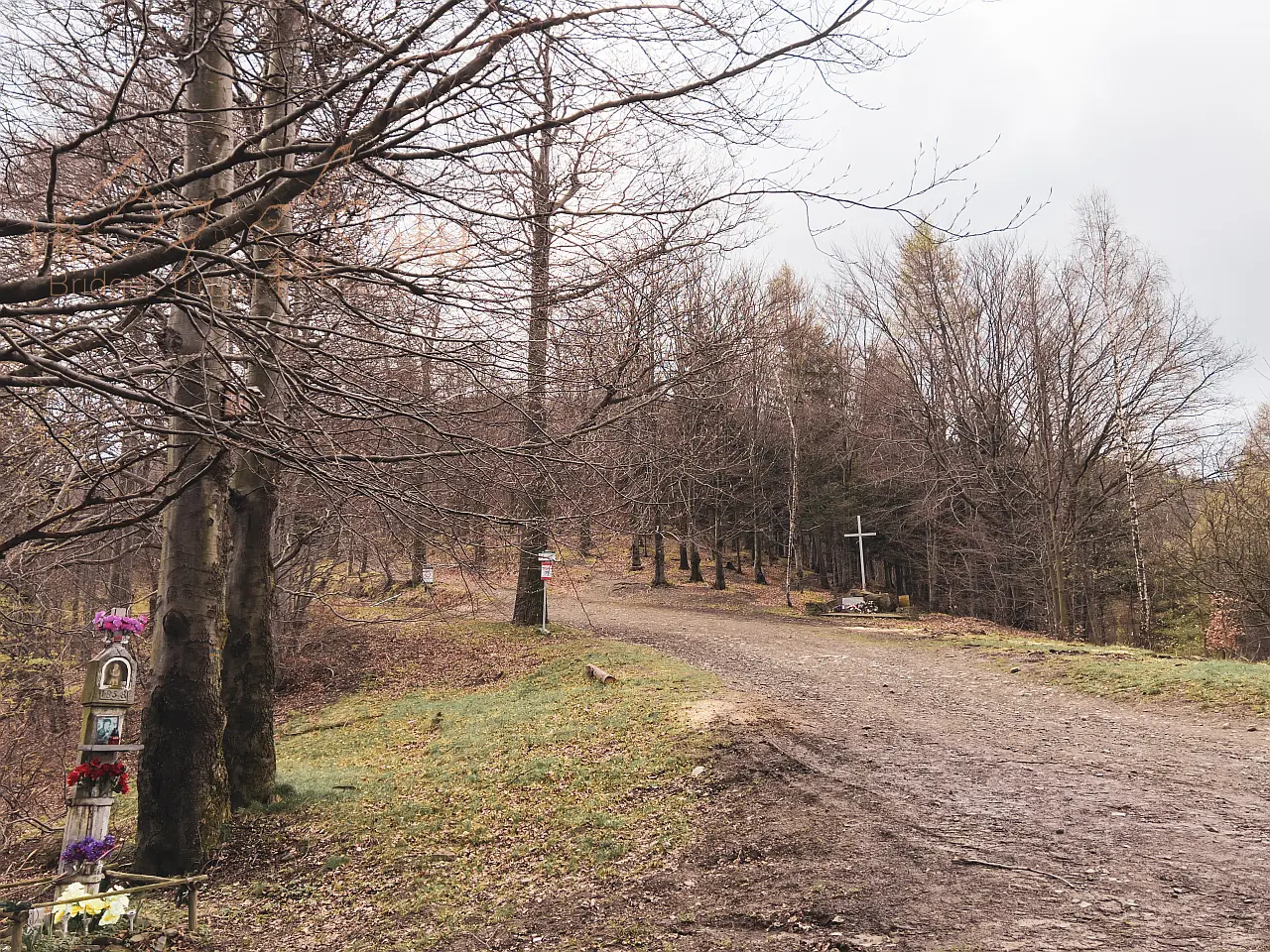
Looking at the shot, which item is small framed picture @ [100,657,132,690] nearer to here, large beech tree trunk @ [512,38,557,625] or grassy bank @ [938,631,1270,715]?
large beech tree trunk @ [512,38,557,625]

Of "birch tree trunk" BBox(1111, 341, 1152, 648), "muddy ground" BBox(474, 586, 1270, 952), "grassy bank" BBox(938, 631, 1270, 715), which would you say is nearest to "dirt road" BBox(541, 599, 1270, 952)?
"muddy ground" BBox(474, 586, 1270, 952)

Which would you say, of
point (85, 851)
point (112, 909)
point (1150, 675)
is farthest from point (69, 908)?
point (1150, 675)

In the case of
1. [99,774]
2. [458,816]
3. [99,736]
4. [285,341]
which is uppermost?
[285,341]

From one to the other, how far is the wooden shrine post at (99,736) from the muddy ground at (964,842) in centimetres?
261

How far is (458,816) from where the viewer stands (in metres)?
6.83

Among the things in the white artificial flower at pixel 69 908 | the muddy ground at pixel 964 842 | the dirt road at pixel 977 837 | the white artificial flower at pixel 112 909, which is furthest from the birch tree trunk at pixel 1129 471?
the white artificial flower at pixel 69 908

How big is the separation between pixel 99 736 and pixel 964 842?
5.74 metres

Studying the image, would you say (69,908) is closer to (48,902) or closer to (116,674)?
(48,902)

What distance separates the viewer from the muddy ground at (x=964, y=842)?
386 centimetres

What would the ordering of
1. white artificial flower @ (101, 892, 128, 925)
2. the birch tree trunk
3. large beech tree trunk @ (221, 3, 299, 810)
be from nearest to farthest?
white artificial flower @ (101, 892, 128, 925)
large beech tree trunk @ (221, 3, 299, 810)
the birch tree trunk

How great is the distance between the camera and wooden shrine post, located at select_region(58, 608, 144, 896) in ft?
16.4

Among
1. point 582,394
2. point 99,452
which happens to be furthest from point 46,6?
point 582,394

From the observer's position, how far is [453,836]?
6.41 metres

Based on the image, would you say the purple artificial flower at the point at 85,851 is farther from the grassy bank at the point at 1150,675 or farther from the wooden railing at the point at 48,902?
the grassy bank at the point at 1150,675
